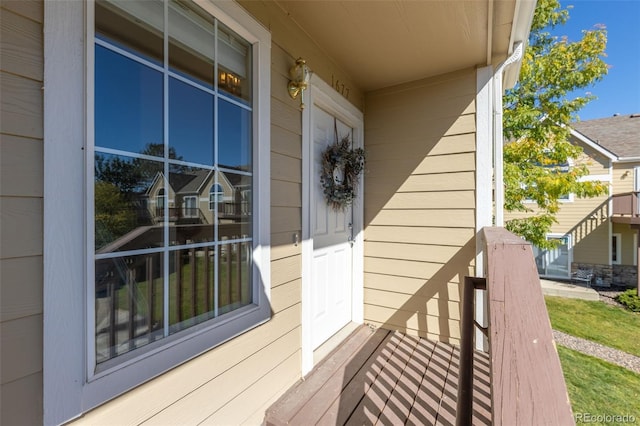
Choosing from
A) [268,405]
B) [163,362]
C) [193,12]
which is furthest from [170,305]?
[193,12]

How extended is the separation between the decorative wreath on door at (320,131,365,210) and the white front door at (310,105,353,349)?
0.05m

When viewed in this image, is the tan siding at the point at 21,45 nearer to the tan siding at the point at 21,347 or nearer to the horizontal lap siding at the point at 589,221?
the tan siding at the point at 21,347

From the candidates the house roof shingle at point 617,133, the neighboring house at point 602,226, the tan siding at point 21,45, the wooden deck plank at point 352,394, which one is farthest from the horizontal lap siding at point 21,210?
the house roof shingle at point 617,133

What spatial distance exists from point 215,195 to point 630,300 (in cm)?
916

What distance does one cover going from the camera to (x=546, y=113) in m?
4.33

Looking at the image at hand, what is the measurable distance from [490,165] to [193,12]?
2435 millimetres

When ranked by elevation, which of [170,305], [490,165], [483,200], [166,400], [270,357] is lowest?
[270,357]

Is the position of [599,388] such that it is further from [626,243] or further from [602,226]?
[626,243]

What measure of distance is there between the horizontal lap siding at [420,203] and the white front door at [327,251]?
0.29 m

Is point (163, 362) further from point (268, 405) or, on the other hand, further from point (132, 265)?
point (268, 405)

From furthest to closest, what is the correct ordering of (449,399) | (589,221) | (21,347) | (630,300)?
(589,221)
(630,300)
(449,399)
(21,347)

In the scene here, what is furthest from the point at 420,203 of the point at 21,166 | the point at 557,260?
the point at 557,260

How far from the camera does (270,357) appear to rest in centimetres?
176

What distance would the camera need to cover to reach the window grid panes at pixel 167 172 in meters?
1.04
